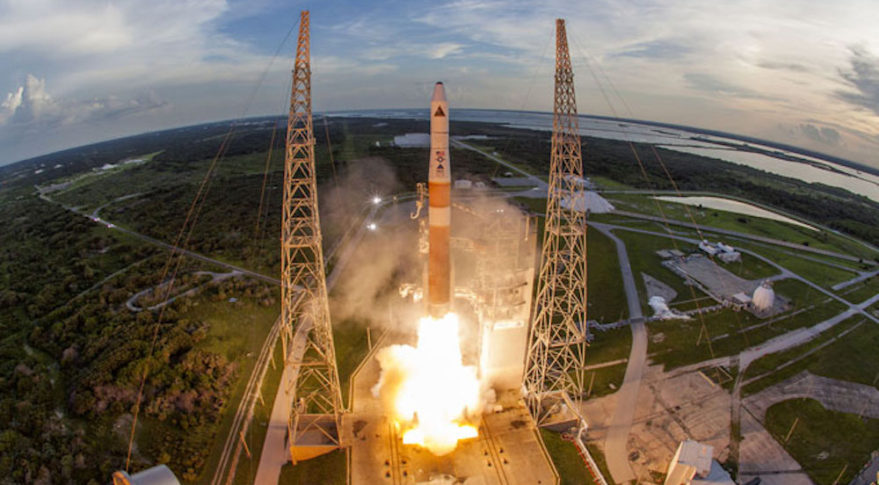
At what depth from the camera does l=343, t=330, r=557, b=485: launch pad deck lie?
78.5 feet

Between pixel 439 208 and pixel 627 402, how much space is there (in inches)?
850

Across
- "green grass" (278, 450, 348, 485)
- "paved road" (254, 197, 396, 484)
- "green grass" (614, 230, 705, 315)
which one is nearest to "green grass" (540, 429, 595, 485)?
"green grass" (278, 450, 348, 485)

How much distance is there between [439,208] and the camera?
24172mm

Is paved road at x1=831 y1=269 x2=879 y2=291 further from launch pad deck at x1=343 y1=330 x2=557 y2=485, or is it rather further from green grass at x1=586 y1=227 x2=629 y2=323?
launch pad deck at x1=343 y1=330 x2=557 y2=485

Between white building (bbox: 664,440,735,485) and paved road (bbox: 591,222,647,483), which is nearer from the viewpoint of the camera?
white building (bbox: 664,440,735,485)

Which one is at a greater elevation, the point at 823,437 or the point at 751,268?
the point at 751,268

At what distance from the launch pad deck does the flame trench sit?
2.30 feet

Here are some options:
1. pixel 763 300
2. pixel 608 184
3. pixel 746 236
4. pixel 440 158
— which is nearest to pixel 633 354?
pixel 763 300

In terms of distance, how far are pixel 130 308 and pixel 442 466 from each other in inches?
1467

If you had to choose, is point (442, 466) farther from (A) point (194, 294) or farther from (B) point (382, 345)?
(A) point (194, 294)

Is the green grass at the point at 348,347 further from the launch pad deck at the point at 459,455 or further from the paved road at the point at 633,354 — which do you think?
the paved road at the point at 633,354

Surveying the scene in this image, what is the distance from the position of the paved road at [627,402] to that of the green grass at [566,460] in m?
1.91

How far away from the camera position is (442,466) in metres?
24.5

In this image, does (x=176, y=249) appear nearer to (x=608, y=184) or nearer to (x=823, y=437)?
(x=823, y=437)
